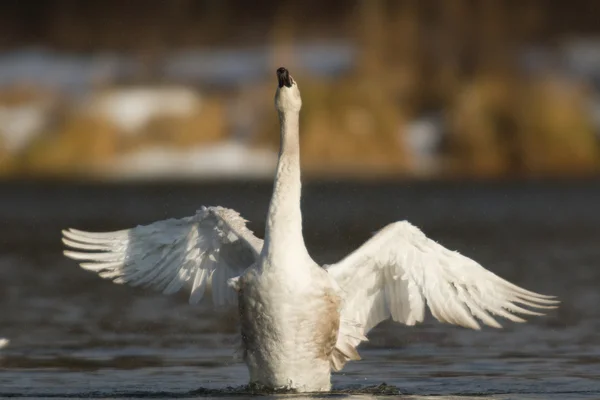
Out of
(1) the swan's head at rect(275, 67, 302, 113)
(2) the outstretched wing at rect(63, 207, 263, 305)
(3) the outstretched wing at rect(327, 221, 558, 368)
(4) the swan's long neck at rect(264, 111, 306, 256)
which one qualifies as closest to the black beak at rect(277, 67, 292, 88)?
(1) the swan's head at rect(275, 67, 302, 113)

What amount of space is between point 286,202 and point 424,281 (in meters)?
1.88

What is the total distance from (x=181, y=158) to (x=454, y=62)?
14587 mm

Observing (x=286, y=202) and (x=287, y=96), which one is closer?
(x=286, y=202)

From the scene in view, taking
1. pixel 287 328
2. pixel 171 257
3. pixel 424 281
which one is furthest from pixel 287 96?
pixel 171 257

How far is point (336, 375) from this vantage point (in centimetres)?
1617

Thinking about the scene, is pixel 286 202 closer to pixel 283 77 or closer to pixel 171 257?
pixel 283 77

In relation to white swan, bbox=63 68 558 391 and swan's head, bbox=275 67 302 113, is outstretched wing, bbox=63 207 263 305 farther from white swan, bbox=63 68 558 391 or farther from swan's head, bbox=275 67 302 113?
swan's head, bbox=275 67 302 113

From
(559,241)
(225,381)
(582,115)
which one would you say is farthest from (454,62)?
(225,381)

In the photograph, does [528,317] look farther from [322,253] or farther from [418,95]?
[418,95]

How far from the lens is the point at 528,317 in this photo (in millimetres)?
21141

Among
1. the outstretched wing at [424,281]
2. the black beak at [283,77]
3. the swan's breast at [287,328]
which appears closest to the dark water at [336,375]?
the swan's breast at [287,328]

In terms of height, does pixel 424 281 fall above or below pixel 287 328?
above

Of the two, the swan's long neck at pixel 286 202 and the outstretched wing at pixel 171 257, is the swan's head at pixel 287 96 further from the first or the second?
the outstretched wing at pixel 171 257

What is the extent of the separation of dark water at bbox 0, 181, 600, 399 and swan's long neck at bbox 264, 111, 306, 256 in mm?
1822
